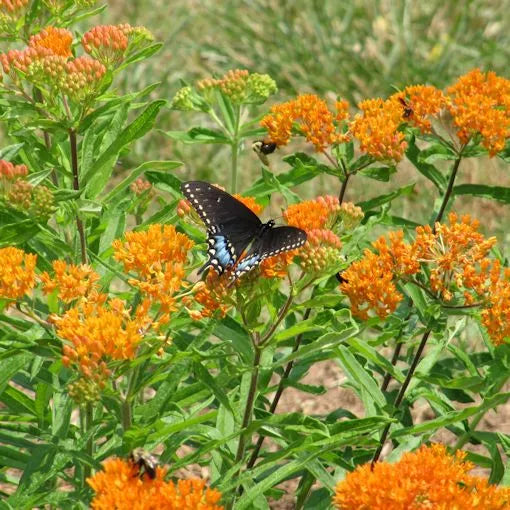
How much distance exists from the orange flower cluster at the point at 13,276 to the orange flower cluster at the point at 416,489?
44.1 inches

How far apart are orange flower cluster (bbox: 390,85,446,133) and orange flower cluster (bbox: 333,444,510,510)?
1.76 meters

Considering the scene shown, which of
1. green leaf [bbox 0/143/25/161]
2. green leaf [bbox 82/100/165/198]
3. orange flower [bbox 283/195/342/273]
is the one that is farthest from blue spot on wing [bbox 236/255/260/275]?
green leaf [bbox 0/143/25/161]

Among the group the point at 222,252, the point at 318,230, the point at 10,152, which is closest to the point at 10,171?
the point at 10,152

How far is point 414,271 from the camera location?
310cm

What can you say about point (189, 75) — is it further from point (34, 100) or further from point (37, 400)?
point (37, 400)

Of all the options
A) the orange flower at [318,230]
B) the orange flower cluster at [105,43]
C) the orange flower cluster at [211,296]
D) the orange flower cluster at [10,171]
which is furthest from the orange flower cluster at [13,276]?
the orange flower cluster at [105,43]

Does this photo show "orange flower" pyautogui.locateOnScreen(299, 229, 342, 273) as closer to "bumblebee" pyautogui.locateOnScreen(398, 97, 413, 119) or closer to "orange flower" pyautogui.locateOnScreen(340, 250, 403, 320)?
"orange flower" pyautogui.locateOnScreen(340, 250, 403, 320)

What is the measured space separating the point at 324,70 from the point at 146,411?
19.8 ft

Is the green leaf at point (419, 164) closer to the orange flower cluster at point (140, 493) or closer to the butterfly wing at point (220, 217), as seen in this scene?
the butterfly wing at point (220, 217)

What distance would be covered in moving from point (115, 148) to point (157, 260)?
61 cm

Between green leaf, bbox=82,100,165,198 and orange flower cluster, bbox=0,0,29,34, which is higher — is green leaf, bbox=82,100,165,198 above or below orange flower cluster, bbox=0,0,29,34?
below

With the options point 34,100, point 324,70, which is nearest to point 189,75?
point 324,70

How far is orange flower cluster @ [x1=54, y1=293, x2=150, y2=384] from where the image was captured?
99.9 inches

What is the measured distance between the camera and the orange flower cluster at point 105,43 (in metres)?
3.40
